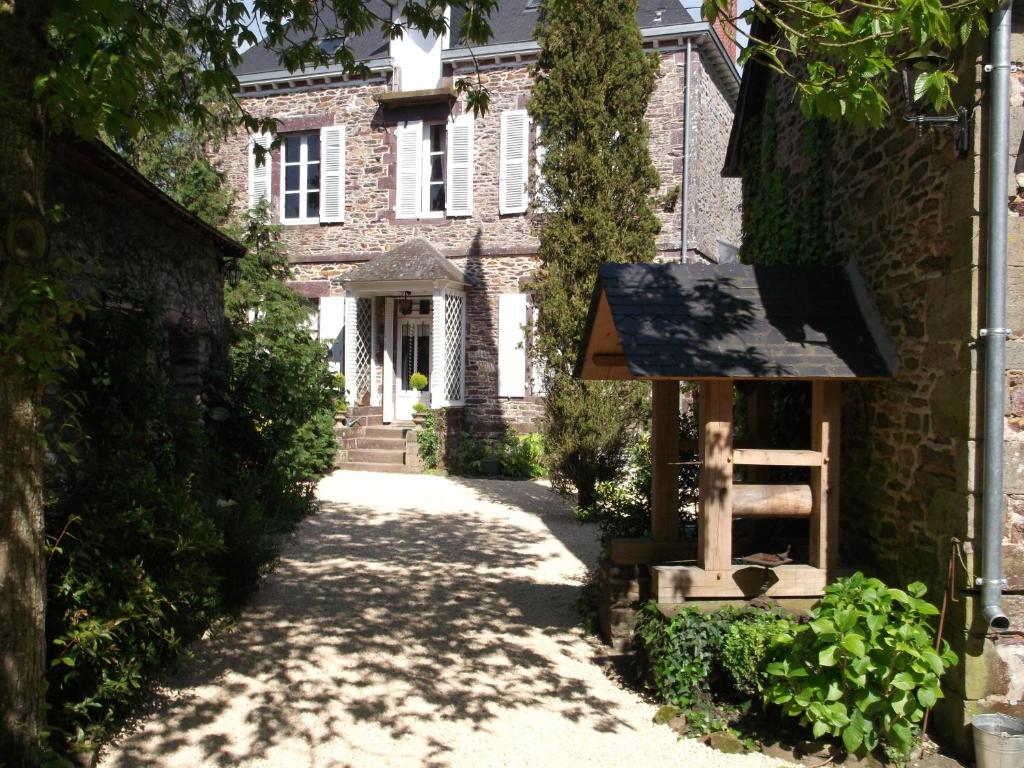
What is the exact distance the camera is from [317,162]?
53.1 feet

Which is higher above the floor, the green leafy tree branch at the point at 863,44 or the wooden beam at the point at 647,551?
the green leafy tree branch at the point at 863,44

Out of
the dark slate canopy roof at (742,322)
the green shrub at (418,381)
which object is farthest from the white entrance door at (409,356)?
the dark slate canopy roof at (742,322)

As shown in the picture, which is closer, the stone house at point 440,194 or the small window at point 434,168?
the stone house at point 440,194

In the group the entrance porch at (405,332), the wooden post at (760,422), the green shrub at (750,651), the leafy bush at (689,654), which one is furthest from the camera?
the entrance porch at (405,332)

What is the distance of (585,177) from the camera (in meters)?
11.5

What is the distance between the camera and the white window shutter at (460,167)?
15.1 meters

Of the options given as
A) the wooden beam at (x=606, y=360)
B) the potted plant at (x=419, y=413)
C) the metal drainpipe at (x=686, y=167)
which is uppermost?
the metal drainpipe at (x=686, y=167)

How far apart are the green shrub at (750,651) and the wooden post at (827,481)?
65 centimetres

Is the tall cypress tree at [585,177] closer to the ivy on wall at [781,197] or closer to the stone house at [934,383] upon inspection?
the ivy on wall at [781,197]

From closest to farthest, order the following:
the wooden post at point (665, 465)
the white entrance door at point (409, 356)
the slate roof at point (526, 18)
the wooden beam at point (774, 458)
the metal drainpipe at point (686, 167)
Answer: the wooden beam at point (774, 458) → the wooden post at point (665, 465) → the metal drainpipe at point (686, 167) → the slate roof at point (526, 18) → the white entrance door at point (409, 356)

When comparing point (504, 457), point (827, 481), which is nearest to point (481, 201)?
point (504, 457)

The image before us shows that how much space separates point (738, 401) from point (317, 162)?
35.7ft

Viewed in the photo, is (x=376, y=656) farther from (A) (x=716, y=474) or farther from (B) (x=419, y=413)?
(B) (x=419, y=413)

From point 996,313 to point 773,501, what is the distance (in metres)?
1.71
